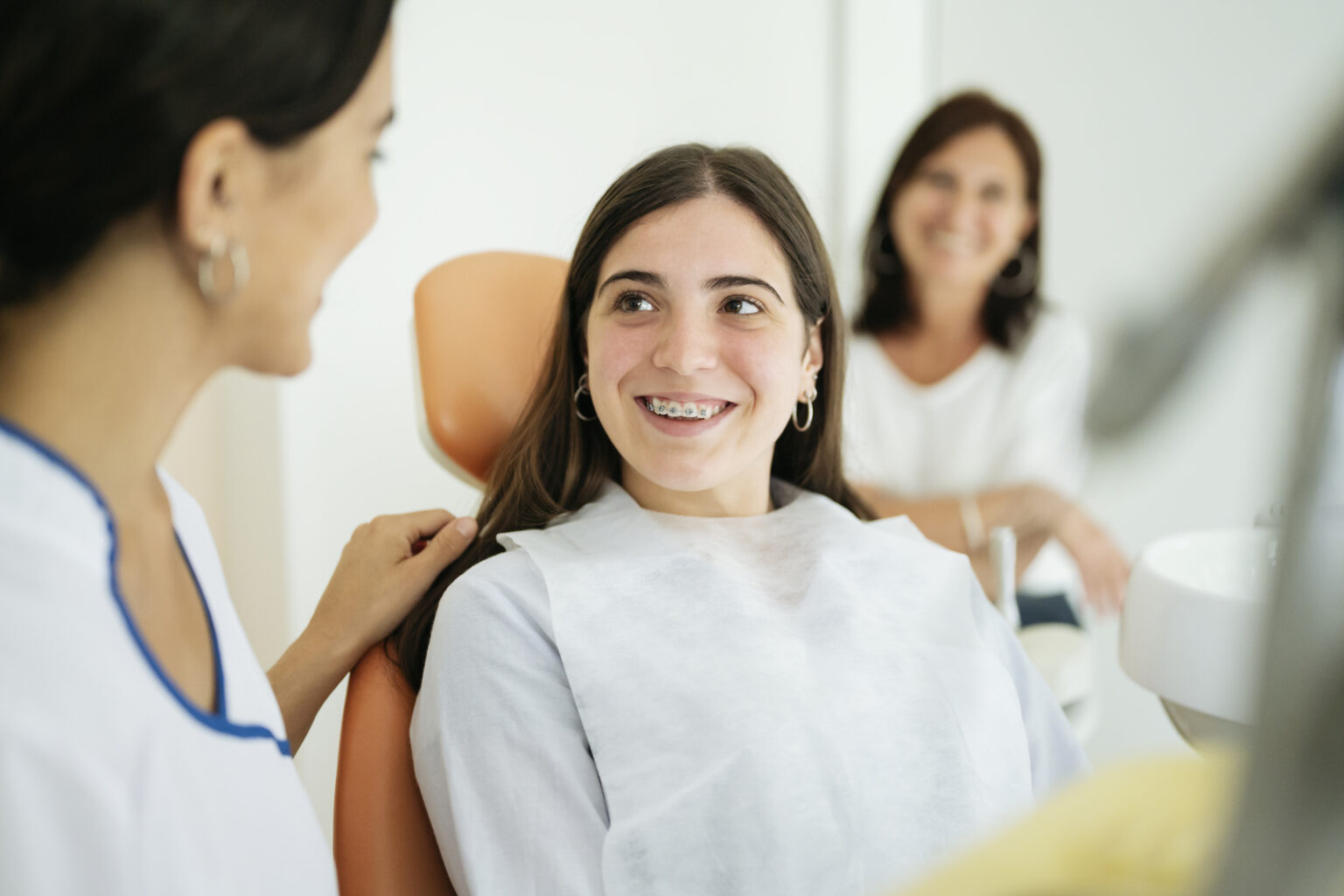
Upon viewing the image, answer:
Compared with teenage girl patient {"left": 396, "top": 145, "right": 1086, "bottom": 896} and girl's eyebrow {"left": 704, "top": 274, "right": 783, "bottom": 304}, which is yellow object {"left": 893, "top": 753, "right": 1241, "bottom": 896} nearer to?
teenage girl patient {"left": 396, "top": 145, "right": 1086, "bottom": 896}

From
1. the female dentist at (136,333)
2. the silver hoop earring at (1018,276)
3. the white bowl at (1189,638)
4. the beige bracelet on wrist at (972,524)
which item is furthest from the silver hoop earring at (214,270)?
the silver hoop earring at (1018,276)

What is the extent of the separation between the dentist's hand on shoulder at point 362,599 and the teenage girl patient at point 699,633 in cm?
3

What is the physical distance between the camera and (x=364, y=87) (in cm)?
62

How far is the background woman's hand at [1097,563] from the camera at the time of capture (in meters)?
1.67

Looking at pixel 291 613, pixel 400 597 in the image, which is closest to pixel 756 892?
pixel 400 597

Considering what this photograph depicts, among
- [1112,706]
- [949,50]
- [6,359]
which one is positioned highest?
[949,50]

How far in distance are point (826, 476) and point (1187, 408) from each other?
4.14ft

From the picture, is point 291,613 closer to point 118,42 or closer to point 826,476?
point 826,476

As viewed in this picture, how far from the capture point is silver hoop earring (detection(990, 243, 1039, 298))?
234cm

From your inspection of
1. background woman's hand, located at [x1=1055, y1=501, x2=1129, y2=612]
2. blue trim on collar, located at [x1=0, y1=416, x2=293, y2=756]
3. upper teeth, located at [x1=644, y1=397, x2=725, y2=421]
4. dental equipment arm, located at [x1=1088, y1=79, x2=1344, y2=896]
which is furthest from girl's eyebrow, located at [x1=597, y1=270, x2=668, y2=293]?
dental equipment arm, located at [x1=1088, y1=79, x2=1344, y2=896]

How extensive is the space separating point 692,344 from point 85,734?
2.50ft

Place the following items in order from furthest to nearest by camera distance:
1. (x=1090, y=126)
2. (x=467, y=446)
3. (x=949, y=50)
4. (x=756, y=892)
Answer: (x=949, y=50), (x=1090, y=126), (x=467, y=446), (x=756, y=892)

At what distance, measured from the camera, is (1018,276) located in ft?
7.80

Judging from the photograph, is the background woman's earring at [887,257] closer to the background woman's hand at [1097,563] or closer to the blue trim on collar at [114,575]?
the background woman's hand at [1097,563]
